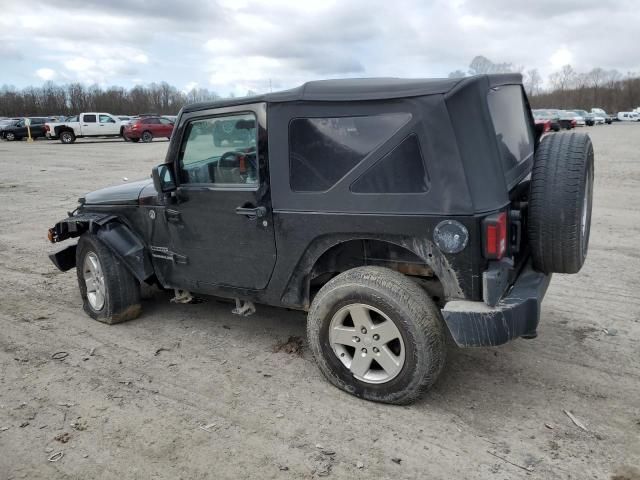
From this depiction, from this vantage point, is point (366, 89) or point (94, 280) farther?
point (94, 280)

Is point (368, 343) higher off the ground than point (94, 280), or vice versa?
point (94, 280)

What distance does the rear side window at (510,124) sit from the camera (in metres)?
3.34

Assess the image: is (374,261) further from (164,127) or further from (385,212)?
(164,127)

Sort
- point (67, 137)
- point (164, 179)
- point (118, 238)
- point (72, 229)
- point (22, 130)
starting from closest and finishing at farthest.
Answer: point (164, 179)
point (118, 238)
point (72, 229)
point (67, 137)
point (22, 130)

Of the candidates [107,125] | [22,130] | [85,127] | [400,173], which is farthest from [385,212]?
[22,130]

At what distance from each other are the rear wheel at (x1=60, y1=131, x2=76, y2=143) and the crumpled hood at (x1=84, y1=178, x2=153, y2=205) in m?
30.5

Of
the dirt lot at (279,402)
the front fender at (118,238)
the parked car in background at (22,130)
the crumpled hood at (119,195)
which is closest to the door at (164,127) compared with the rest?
the parked car in background at (22,130)

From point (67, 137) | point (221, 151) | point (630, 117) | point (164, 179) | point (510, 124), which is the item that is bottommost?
point (164, 179)

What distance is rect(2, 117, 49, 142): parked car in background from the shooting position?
35.3 metres

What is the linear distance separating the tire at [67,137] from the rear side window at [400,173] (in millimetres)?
33191

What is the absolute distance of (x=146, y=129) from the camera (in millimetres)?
30953

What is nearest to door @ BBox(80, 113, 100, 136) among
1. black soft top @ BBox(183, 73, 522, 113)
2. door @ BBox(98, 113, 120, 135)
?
door @ BBox(98, 113, 120, 135)

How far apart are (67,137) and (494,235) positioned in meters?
34.0

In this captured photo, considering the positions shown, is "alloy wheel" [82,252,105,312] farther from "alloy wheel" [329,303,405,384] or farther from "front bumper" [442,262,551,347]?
"front bumper" [442,262,551,347]
